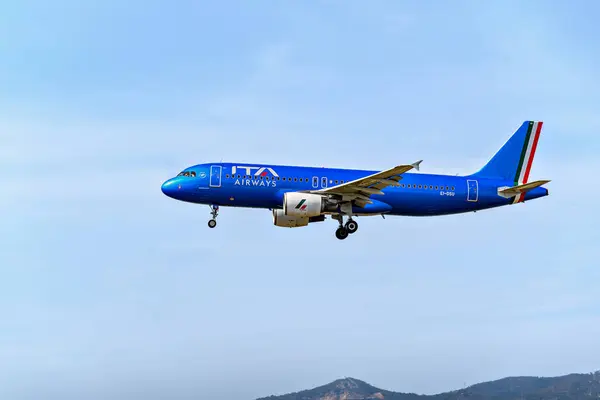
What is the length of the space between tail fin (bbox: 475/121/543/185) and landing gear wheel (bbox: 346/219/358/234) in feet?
39.7

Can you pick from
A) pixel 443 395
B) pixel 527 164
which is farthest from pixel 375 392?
pixel 527 164

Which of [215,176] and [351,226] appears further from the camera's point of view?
[351,226]

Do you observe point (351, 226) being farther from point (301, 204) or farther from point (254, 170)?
point (254, 170)

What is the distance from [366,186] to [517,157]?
17.0 m

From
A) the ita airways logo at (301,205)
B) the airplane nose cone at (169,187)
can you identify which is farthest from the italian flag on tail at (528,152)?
the airplane nose cone at (169,187)

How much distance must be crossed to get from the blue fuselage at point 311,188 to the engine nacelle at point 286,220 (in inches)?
58.4

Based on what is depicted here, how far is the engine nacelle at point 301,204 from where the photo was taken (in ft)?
196

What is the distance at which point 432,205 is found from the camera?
6500cm

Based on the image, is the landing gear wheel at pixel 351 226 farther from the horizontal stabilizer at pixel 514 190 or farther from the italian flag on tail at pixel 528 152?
the italian flag on tail at pixel 528 152

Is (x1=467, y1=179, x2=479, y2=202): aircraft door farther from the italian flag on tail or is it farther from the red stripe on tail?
the red stripe on tail

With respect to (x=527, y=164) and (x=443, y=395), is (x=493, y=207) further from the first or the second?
(x=443, y=395)

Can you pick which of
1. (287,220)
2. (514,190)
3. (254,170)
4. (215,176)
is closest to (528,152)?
(514,190)

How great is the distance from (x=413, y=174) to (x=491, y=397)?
145 m

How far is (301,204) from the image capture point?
59750mm
